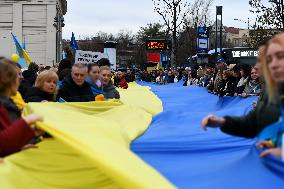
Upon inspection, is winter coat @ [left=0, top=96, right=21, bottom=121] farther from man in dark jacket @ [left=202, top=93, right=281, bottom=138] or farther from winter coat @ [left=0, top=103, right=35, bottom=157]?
man in dark jacket @ [left=202, top=93, right=281, bottom=138]

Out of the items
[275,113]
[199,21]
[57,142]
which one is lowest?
[57,142]

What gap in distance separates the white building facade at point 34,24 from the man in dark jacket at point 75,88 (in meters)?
64.6

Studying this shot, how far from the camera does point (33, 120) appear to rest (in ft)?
12.6

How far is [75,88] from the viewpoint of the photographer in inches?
349

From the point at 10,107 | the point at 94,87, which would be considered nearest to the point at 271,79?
the point at 10,107

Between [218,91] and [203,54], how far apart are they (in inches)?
886

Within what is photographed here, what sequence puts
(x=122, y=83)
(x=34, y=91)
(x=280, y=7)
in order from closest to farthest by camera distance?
(x=34, y=91), (x=122, y=83), (x=280, y=7)

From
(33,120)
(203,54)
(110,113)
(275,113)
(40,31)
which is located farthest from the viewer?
(40,31)

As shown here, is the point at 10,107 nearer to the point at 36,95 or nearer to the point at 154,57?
the point at 36,95

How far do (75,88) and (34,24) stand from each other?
66855 millimetres

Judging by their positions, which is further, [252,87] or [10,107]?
[252,87]

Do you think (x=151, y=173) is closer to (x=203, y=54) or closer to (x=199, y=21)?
(x=203, y=54)

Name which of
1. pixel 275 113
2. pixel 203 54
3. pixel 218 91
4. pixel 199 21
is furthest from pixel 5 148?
pixel 199 21

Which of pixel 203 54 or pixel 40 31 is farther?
pixel 40 31
